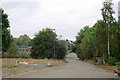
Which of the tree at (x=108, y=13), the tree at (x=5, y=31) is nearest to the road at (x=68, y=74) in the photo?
the tree at (x=108, y=13)

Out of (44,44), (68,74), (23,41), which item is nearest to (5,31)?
(44,44)

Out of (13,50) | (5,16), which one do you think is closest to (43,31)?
(5,16)

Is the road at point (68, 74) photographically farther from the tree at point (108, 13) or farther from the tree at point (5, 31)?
the tree at point (5, 31)

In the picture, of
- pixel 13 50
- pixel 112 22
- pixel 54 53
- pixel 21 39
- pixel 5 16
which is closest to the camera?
pixel 112 22

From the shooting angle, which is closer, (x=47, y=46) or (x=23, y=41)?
(x=47, y=46)

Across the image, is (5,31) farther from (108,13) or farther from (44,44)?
(108,13)

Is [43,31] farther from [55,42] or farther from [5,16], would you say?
[5,16]

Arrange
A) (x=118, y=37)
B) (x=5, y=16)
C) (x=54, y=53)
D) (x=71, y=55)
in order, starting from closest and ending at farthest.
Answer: (x=118, y=37) → (x=5, y=16) → (x=54, y=53) → (x=71, y=55)

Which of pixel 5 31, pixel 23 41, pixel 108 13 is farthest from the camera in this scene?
pixel 23 41

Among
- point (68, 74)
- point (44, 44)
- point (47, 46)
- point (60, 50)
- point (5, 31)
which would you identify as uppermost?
point (5, 31)

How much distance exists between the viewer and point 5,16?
33406mm

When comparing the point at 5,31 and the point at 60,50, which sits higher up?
the point at 5,31

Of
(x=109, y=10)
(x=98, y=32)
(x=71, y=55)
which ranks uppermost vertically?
(x=109, y=10)

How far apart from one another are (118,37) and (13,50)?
52.5 metres
